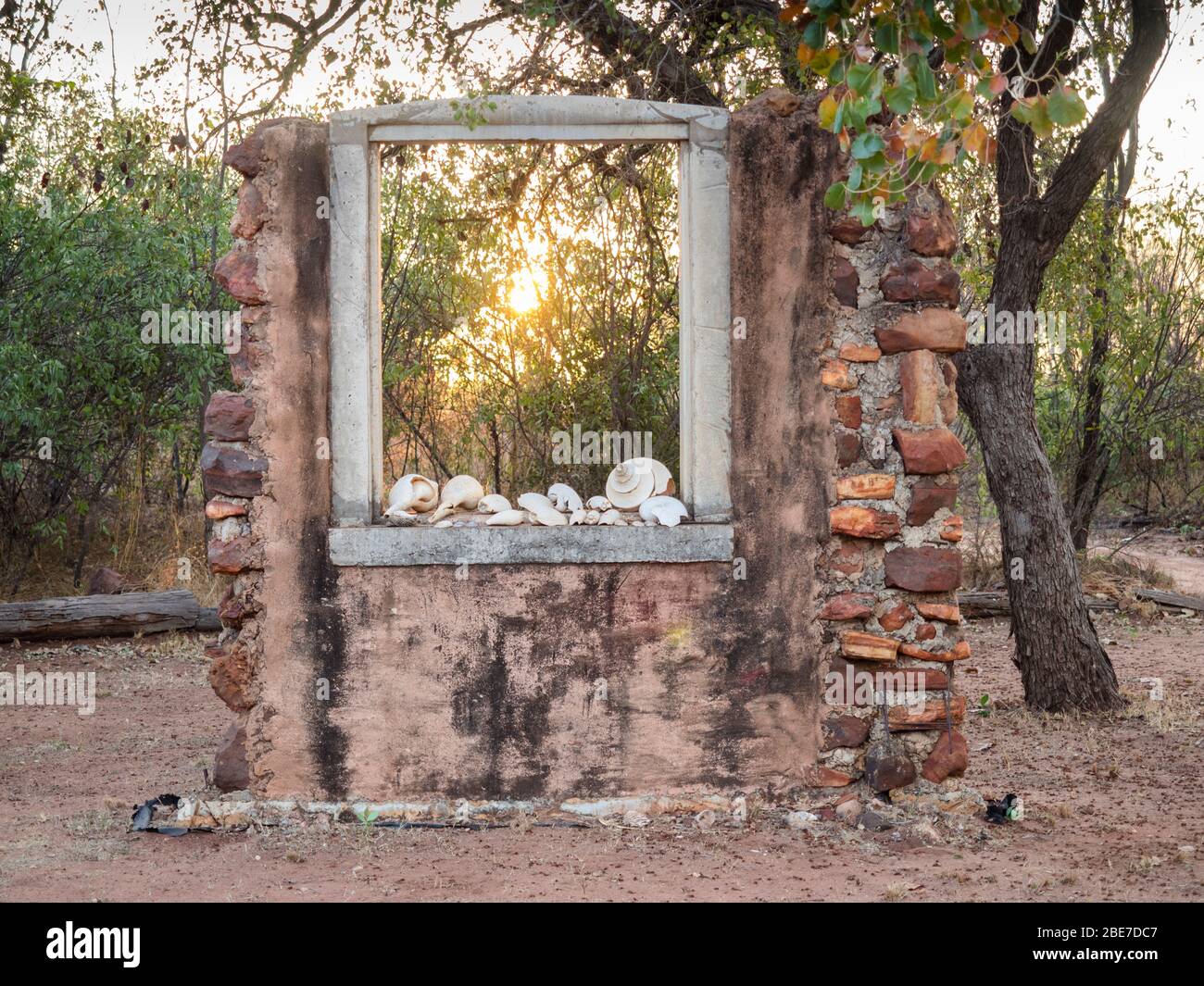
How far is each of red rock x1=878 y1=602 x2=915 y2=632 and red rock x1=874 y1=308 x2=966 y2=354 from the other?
3.17 ft

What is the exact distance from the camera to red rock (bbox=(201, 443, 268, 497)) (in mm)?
4570

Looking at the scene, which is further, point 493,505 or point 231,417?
point 493,505

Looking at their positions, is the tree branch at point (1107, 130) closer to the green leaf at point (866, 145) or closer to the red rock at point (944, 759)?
the red rock at point (944, 759)

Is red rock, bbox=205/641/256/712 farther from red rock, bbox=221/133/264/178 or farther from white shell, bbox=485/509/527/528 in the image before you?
red rock, bbox=221/133/264/178

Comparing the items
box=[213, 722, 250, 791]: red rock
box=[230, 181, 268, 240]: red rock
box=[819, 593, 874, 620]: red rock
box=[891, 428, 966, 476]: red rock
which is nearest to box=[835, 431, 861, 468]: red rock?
box=[891, 428, 966, 476]: red rock

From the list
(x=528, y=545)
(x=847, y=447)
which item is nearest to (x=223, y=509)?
(x=528, y=545)

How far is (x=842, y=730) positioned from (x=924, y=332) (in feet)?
5.01

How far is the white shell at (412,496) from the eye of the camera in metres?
4.76

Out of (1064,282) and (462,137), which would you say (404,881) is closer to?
(462,137)

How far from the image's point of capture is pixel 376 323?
4605 millimetres

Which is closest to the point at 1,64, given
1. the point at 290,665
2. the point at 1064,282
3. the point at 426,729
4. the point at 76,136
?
the point at 76,136

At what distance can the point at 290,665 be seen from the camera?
4.56 m

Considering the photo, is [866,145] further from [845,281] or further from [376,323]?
[376,323]

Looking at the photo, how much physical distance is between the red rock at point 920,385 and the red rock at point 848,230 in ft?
1.56
